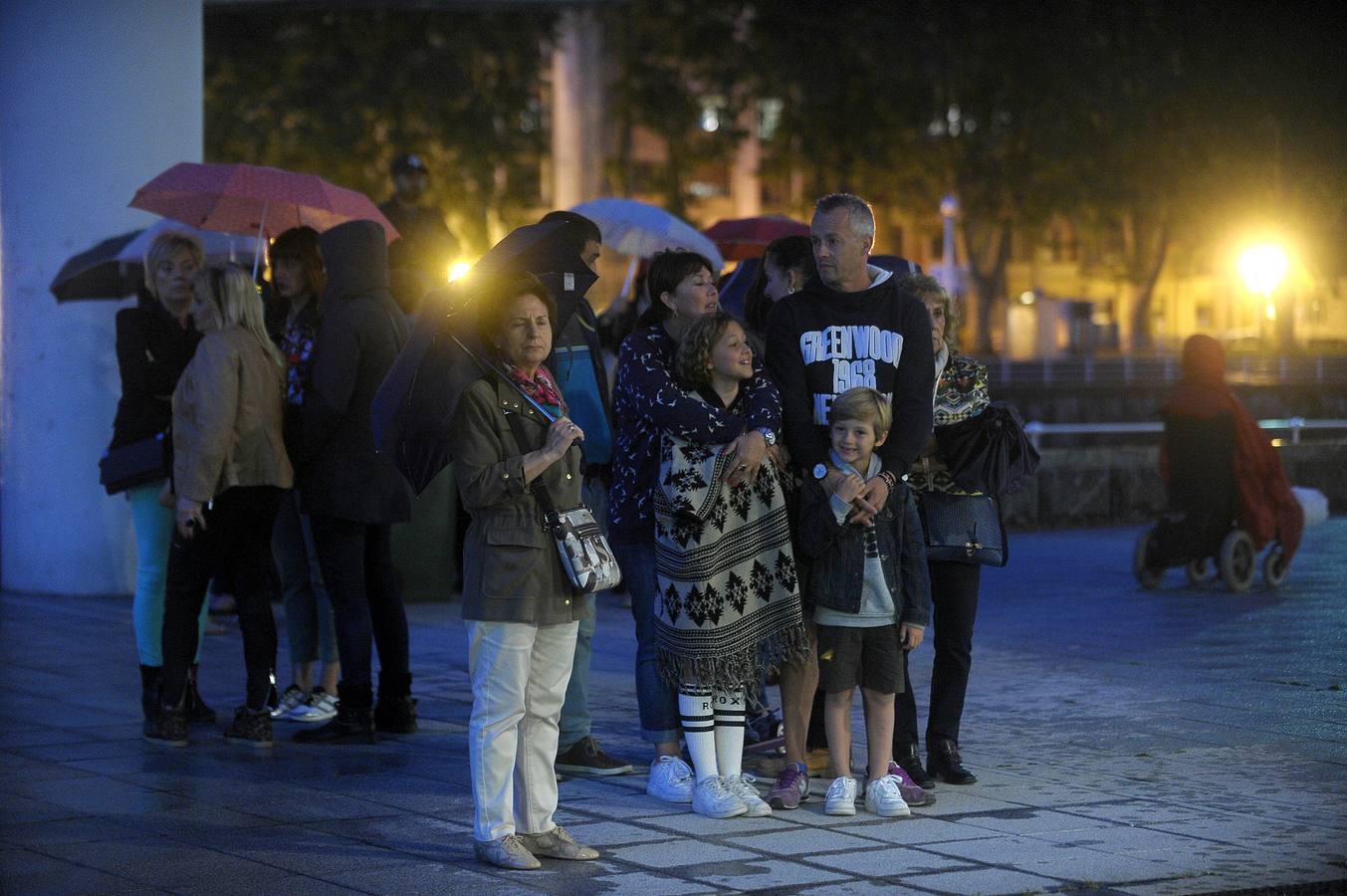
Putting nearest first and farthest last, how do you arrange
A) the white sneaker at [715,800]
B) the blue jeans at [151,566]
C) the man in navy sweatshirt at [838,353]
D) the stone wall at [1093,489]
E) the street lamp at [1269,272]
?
1. the white sneaker at [715,800]
2. the man in navy sweatshirt at [838,353]
3. the blue jeans at [151,566]
4. the stone wall at [1093,489]
5. the street lamp at [1269,272]

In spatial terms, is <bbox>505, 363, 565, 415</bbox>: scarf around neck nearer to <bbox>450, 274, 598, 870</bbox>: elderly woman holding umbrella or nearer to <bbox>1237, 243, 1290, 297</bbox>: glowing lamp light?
<bbox>450, 274, 598, 870</bbox>: elderly woman holding umbrella

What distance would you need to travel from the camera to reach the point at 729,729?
691 centimetres

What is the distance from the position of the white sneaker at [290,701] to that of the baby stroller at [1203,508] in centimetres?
661

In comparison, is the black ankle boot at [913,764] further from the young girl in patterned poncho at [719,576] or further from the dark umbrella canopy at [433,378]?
the dark umbrella canopy at [433,378]

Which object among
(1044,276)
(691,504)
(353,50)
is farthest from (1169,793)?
(1044,276)

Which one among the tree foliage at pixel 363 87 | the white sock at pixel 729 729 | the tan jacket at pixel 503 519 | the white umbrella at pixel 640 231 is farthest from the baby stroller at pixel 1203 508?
the tree foliage at pixel 363 87

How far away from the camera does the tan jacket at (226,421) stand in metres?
8.02

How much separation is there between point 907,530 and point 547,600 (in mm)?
1408

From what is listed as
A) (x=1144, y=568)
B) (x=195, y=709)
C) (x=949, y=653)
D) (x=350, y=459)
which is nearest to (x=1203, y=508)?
(x=1144, y=568)

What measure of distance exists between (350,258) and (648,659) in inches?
84.6

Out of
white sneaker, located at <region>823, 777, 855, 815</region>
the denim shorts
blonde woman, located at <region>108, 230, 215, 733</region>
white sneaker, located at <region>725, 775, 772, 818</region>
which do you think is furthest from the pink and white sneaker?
blonde woman, located at <region>108, 230, 215, 733</region>

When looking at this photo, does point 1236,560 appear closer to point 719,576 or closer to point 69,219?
point 719,576

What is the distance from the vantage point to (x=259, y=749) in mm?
8086

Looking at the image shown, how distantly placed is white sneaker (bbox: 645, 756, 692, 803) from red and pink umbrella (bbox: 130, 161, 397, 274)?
13.2 feet
